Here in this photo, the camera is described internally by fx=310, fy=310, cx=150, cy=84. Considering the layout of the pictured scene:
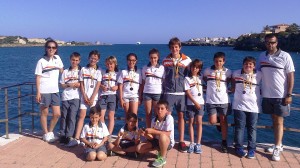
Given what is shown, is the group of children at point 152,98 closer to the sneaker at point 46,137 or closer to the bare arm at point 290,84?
the sneaker at point 46,137

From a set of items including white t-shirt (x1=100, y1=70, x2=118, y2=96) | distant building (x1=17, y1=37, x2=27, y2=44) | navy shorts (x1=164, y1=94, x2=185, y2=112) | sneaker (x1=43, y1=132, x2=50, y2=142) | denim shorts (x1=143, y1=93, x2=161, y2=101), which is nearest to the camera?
navy shorts (x1=164, y1=94, x2=185, y2=112)

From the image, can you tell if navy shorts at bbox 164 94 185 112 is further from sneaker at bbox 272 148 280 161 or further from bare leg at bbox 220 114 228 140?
sneaker at bbox 272 148 280 161

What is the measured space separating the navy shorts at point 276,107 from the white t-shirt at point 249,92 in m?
0.12

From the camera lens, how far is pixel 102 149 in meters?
5.64

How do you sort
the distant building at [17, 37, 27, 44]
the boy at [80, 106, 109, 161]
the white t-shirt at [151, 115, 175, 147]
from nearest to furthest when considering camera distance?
the white t-shirt at [151, 115, 175, 147] → the boy at [80, 106, 109, 161] → the distant building at [17, 37, 27, 44]

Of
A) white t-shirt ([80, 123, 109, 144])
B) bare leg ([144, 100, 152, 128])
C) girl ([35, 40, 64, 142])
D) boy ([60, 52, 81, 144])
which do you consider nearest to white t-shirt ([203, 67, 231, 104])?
bare leg ([144, 100, 152, 128])

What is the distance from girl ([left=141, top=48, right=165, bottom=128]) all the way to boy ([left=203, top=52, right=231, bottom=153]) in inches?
36.9

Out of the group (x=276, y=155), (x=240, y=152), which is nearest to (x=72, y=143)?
(x=240, y=152)

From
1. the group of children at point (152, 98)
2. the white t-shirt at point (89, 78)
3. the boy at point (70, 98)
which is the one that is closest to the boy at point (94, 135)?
the group of children at point (152, 98)

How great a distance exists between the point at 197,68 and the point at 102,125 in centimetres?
212

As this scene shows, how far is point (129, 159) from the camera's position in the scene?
5.60 m

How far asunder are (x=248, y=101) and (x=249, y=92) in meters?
0.17

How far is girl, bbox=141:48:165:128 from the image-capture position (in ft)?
20.0

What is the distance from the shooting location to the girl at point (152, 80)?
240 inches
